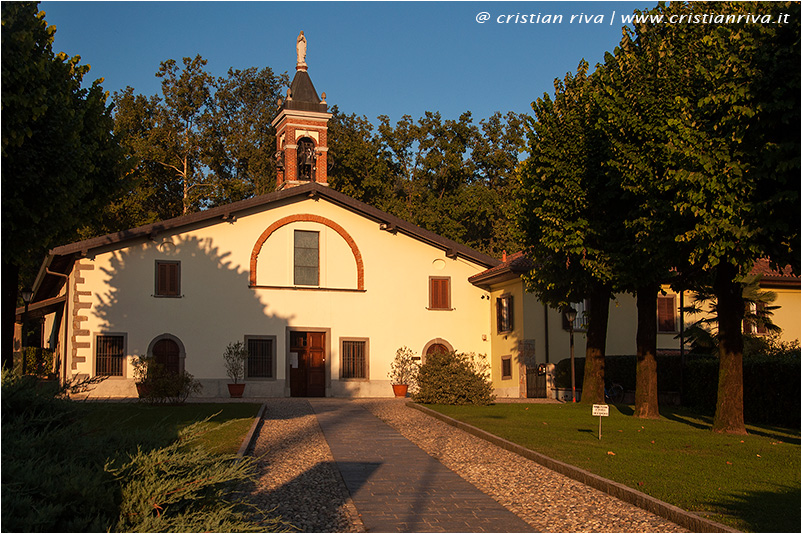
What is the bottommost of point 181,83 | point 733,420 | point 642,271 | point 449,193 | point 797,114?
point 733,420

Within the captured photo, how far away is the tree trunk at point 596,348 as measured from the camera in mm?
23531

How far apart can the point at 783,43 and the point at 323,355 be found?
22866 millimetres

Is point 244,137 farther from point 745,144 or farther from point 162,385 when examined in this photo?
point 745,144

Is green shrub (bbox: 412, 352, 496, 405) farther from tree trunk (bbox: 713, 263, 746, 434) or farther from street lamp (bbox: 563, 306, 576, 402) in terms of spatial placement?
tree trunk (bbox: 713, 263, 746, 434)

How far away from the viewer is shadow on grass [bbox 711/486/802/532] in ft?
25.4

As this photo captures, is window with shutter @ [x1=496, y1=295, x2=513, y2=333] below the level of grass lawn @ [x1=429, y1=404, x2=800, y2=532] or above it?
above

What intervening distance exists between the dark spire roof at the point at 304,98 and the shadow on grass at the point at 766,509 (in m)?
28.7

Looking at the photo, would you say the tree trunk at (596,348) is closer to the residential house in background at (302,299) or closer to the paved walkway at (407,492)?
the residential house in background at (302,299)

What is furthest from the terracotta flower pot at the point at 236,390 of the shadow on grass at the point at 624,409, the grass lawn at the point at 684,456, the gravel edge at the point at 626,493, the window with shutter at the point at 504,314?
the gravel edge at the point at 626,493

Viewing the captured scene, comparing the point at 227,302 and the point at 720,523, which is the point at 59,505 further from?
the point at 227,302

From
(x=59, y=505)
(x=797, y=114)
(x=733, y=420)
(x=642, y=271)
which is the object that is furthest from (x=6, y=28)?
(x=733, y=420)

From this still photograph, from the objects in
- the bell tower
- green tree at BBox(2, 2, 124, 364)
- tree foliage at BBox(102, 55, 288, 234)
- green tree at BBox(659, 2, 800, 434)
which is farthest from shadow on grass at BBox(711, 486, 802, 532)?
tree foliage at BBox(102, 55, 288, 234)

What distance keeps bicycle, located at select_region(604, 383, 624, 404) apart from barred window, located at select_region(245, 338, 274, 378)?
13366 mm

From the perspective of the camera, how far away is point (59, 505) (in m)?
4.80
